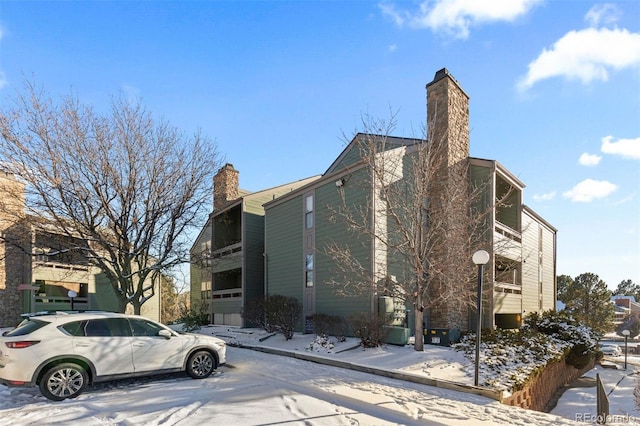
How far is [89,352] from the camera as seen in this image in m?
7.43

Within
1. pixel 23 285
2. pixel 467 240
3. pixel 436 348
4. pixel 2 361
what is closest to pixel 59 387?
pixel 2 361

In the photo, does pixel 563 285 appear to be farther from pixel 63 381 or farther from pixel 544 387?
pixel 63 381

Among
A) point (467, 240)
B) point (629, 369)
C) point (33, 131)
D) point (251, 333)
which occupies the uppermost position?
point (33, 131)

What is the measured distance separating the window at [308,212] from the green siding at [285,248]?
0.43 metres

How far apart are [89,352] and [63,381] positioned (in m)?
0.57

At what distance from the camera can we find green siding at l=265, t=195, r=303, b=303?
63.6 feet

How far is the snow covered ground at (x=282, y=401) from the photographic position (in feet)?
20.0

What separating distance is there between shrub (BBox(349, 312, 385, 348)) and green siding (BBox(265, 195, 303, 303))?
19.6ft

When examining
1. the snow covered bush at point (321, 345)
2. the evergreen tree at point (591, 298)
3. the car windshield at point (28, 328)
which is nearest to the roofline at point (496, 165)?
the snow covered bush at point (321, 345)

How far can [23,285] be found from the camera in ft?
77.6

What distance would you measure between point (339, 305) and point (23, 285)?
19.1m

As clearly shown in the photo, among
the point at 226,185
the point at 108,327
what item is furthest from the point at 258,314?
the point at 108,327

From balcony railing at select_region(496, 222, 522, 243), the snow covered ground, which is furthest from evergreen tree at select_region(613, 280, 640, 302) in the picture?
the snow covered ground

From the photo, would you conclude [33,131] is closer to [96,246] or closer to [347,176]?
[96,246]
